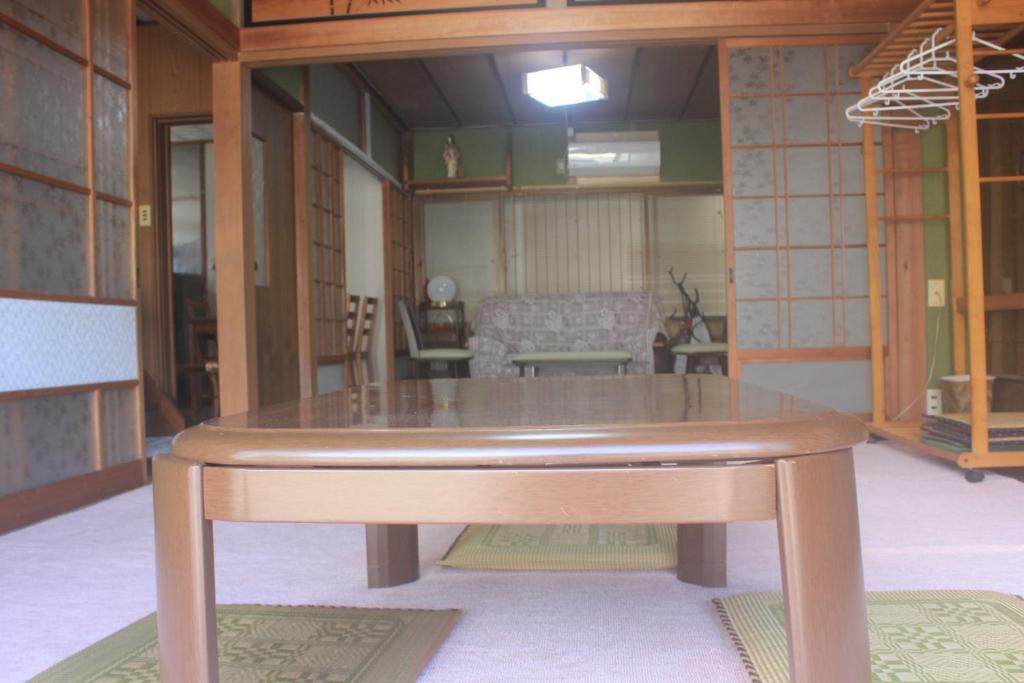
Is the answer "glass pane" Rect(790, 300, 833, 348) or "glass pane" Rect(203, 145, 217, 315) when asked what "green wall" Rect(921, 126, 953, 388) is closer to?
"glass pane" Rect(790, 300, 833, 348)

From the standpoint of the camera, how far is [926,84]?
12.1 feet

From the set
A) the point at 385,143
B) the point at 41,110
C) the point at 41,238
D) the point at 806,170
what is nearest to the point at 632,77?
the point at 385,143

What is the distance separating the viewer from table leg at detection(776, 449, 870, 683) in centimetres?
57

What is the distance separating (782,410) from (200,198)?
251 inches

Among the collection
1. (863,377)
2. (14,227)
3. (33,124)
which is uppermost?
(33,124)

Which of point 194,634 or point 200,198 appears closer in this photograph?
point 194,634

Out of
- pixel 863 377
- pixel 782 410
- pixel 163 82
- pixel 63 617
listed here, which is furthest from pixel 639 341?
pixel 782 410

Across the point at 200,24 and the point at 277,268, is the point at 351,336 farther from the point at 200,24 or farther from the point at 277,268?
the point at 200,24

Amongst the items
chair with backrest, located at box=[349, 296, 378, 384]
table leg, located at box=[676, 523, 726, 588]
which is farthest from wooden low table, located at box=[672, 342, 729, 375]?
table leg, located at box=[676, 523, 726, 588]

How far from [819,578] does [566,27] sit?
11.5ft

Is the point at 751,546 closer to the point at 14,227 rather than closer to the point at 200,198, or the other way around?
the point at 14,227

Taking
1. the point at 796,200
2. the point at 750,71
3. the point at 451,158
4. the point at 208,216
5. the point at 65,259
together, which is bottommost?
the point at 65,259

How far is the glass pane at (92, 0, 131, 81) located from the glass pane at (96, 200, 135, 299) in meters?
0.50

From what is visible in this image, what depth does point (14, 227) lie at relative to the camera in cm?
231
